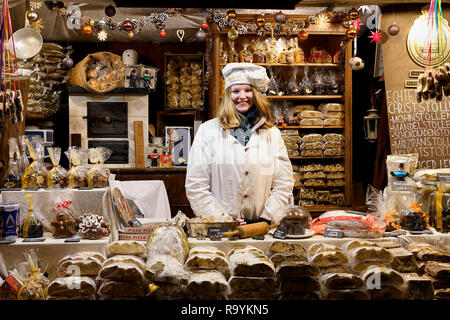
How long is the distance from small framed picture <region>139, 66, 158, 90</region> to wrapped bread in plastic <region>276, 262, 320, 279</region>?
4269mm

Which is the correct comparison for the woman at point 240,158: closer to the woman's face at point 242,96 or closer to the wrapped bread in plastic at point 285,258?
the woman's face at point 242,96

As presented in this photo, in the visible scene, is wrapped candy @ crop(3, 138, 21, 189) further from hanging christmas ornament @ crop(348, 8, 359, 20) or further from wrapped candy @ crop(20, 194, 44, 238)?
hanging christmas ornament @ crop(348, 8, 359, 20)

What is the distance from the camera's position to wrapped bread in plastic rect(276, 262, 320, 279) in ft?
5.25

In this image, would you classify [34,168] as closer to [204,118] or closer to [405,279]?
[405,279]

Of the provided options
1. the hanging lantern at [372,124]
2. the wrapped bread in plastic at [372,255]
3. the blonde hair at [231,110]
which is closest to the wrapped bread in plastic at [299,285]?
the wrapped bread in plastic at [372,255]

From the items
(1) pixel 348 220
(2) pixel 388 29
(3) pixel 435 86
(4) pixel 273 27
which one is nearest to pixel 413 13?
(2) pixel 388 29

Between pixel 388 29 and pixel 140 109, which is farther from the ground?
pixel 388 29

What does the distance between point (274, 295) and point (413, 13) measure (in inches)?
137

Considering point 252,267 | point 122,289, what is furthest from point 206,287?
point 122,289

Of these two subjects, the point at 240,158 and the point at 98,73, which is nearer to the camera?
the point at 240,158

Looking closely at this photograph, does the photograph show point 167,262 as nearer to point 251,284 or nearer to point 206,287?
point 206,287

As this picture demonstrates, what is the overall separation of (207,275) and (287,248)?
415 mm

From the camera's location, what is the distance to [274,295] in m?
1.59

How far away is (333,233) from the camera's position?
2.02 m
